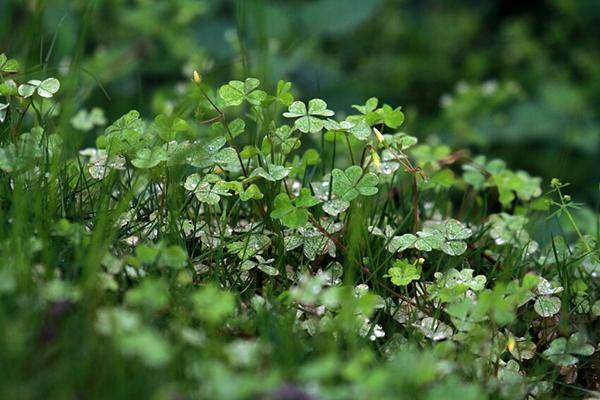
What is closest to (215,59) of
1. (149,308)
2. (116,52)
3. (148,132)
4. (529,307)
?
(116,52)

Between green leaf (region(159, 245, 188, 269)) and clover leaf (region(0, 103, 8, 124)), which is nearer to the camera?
green leaf (region(159, 245, 188, 269))

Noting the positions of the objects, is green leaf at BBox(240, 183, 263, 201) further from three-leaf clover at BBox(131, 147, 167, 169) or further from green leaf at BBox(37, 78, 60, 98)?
green leaf at BBox(37, 78, 60, 98)

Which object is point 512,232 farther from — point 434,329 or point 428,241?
point 434,329

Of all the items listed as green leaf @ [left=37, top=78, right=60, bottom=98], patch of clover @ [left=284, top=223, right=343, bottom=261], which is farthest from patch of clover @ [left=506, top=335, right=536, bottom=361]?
green leaf @ [left=37, top=78, right=60, bottom=98]

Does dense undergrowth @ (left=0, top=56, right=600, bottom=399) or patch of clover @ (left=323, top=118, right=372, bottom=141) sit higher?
patch of clover @ (left=323, top=118, right=372, bottom=141)

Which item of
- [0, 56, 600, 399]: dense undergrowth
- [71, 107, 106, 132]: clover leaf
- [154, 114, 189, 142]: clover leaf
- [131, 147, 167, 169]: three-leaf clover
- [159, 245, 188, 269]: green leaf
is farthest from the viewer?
[71, 107, 106, 132]: clover leaf

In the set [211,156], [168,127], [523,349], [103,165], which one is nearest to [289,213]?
[211,156]

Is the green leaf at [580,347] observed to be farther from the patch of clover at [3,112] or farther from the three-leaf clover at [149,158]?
the patch of clover at [3,112]
